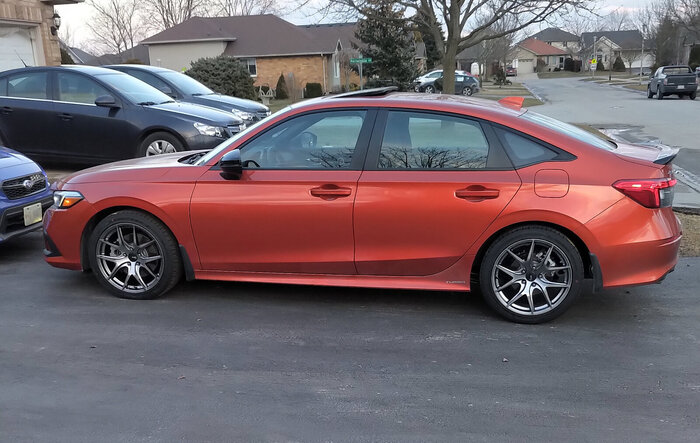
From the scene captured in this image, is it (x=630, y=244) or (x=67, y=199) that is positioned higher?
(x=67, y=199)

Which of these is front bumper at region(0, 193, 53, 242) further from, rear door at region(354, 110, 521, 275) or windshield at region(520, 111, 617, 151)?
windshield at region(520, 111, 617, 151)

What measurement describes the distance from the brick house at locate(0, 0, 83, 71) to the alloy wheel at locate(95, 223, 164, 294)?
1274 cm

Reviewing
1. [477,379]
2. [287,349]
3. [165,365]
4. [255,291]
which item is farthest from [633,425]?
[255,291]

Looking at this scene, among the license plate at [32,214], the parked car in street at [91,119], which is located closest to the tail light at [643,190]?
the license plate at [32,214]

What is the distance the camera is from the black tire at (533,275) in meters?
4.36

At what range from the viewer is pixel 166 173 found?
4902mm

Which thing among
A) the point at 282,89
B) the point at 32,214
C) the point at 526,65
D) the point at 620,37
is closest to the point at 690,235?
the point at 32,214

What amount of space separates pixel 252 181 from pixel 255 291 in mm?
1044

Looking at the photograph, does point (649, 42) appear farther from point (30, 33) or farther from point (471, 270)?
point (471, 270)

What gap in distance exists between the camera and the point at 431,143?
4.57 m

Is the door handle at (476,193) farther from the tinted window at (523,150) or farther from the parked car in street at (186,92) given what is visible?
the parked car in street at (186,92)

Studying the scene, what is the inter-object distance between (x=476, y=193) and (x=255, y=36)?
3941 centimetres

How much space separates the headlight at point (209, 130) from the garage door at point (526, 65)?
4078 inches

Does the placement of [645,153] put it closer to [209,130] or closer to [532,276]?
[532,276]
